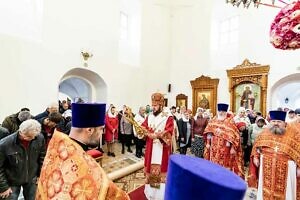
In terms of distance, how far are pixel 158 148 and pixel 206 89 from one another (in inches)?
351

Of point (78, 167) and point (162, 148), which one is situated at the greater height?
point (78, 167)

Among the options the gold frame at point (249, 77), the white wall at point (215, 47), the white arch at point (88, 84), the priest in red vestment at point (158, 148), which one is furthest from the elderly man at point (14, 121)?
the white wall at point (215, 47)

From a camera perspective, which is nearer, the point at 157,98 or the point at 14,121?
the point at 157,98

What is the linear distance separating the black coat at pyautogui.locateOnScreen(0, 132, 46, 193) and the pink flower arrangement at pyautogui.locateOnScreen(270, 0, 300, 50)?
2733mm

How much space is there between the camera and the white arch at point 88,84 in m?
10.4

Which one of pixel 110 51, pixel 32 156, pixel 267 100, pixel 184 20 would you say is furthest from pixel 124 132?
pixel 184 20

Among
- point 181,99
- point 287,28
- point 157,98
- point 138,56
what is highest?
point 138,56

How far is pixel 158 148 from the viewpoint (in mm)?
3977

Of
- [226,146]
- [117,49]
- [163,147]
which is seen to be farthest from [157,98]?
[117,49]

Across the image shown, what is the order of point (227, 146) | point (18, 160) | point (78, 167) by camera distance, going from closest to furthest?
point (78, 167), point (18, 160), point (227, 146)

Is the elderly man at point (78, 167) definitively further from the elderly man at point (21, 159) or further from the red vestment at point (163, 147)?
the red vestment at point (163, 147)

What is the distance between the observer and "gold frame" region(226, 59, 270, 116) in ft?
34.1

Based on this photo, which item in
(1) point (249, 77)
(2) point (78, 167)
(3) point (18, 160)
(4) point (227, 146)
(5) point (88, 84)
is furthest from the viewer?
(5) point (88, 84)

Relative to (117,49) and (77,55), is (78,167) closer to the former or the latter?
(77,55)
